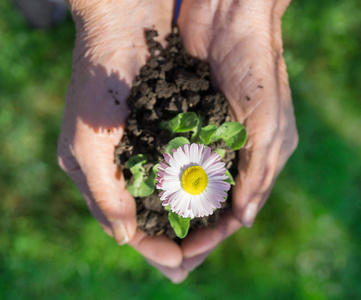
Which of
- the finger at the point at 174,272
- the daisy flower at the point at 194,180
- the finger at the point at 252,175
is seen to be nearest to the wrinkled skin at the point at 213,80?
the finger at the point at 252,175

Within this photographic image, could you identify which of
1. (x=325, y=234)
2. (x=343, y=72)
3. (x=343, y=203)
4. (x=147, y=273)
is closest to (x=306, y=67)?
(x=343, y=72)

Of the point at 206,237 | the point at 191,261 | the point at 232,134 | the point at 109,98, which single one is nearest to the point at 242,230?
the point at 191,261

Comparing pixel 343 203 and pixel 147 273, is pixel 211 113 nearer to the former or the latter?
pixel 147 273

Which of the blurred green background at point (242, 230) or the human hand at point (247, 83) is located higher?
the human hand at point (247, 83)

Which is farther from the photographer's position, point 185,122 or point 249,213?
point 249,213

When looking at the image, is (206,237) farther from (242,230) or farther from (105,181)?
(242,230)

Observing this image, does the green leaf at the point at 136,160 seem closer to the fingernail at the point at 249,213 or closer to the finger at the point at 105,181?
the finger at the point at 105,181

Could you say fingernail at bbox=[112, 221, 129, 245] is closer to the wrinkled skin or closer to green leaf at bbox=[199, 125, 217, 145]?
the wrinkled skin
